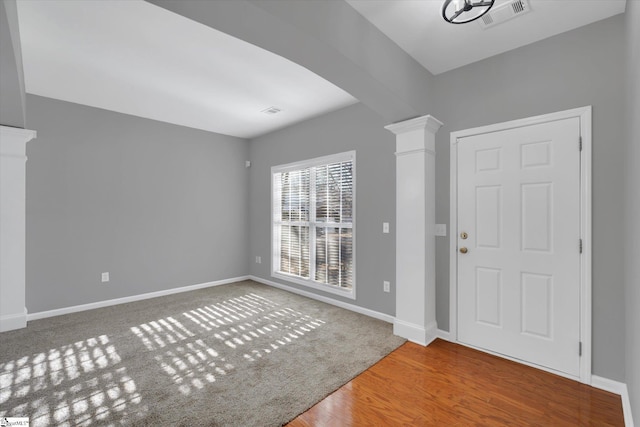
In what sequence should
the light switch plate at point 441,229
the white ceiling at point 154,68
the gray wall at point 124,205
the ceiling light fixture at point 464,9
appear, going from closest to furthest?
the ceiling light fixture at point 464,9, the white ceiling at point 154,68, the light switch plate at point 441,229, the gray wall at point 124,205

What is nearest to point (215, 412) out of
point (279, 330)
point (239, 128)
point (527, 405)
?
point (279, 330)

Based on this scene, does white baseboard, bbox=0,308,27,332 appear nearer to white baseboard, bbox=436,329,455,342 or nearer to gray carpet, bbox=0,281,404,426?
gray carpet, bbox=0,281,404,426

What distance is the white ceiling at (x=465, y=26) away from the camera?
202 cm

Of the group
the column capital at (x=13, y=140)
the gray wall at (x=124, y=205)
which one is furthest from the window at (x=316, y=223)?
the column capital at (x=13, y=140)

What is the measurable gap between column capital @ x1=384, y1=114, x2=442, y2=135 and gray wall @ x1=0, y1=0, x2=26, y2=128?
2.85m

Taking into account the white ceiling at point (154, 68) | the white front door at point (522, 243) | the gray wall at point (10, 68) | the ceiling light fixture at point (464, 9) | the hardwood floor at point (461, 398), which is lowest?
the hardwood floor at point (461, 398)

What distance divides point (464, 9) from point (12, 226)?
467 cm

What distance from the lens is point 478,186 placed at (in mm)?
2715

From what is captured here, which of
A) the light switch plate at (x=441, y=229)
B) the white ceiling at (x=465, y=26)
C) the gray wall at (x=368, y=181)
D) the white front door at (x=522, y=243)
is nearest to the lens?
the white ceiling at (x=465, y=26)

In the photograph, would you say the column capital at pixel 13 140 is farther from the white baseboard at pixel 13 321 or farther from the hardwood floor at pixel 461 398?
the hardwood floor at pixel 461 398

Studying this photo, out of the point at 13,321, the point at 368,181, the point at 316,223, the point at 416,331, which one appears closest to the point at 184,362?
the point at 416,331

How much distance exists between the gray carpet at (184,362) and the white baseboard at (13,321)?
0.13 metres

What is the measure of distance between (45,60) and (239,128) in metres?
2.50

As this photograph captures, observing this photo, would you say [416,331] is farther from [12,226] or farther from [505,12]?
[12,226]
